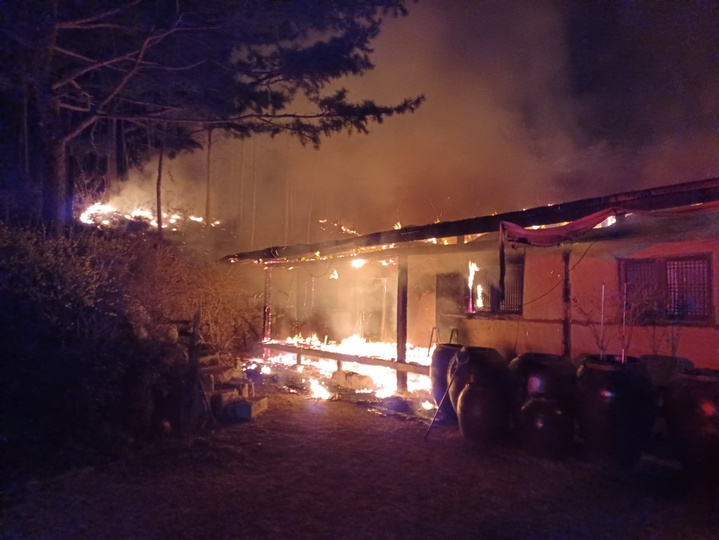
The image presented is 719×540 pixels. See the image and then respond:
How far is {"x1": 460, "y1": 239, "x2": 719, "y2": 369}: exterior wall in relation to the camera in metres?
8.80

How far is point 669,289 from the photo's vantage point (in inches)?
366

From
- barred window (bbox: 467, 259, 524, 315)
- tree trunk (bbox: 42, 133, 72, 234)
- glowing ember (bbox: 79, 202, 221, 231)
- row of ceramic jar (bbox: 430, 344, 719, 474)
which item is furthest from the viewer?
glowing ember (bbox: 79, 202, 221, 231)

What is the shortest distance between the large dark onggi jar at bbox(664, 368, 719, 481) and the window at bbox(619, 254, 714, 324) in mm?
3845

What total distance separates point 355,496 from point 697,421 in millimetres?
3813

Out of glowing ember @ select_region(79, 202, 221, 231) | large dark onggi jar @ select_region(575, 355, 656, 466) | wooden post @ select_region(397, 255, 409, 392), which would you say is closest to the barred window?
wooden post @ select_region(397, 255, 409, 392)

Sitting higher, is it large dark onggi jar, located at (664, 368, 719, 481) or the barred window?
the barred window

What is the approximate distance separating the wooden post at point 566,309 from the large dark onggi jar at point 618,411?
3.52 m

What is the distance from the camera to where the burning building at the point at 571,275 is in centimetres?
658

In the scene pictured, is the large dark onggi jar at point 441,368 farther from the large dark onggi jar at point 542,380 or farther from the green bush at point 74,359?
the green bush at point 74,359

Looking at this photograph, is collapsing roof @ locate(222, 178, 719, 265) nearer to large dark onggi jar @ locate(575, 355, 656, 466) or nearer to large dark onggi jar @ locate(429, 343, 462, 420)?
large dark onggi jar @ locate(575, 355, 656, 466)

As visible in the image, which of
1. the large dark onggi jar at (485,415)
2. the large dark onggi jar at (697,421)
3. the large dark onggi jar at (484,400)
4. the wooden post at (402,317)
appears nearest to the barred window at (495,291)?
the wooden post at (402,317)

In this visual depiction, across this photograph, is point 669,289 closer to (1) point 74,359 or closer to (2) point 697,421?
(2) point 697,421

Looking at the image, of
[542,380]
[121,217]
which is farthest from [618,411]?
[121,217]

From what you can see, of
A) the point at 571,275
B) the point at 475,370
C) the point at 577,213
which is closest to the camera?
the point at 577,213
